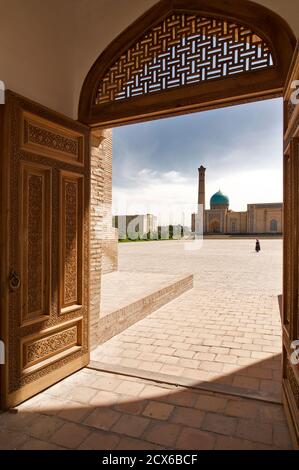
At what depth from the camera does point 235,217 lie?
49.9m

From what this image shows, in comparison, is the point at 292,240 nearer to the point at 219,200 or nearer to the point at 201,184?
the point at 201,184

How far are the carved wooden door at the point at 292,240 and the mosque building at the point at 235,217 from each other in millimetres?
47063

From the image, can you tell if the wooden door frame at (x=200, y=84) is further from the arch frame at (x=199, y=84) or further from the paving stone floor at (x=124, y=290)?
the paving stone floor at (x=124, y=290)

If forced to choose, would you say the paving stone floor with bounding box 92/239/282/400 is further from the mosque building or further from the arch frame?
the mosque building

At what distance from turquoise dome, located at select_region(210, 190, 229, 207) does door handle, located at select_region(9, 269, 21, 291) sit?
50.3m

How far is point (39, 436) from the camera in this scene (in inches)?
91.8

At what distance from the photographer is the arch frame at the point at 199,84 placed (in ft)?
8.90

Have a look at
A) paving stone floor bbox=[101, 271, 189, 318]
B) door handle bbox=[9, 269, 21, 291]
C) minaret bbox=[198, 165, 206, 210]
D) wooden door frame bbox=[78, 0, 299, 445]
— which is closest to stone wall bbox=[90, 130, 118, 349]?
paving stone floor bbox=[101, 271, 189, 318]

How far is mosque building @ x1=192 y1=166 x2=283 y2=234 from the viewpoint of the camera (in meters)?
47.5

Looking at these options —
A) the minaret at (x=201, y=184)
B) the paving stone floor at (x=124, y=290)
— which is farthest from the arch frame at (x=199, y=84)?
the minaret at (x=201, y=184)

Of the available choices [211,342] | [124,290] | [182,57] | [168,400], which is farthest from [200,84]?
[124,290]

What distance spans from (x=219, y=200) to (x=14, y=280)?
1994 inches

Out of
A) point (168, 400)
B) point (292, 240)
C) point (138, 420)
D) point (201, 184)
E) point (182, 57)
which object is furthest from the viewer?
point (201, 184)

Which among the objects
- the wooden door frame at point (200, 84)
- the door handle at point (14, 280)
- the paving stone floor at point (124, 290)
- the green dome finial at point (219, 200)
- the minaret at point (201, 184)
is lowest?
the paving stone floor at point (124, 290)
